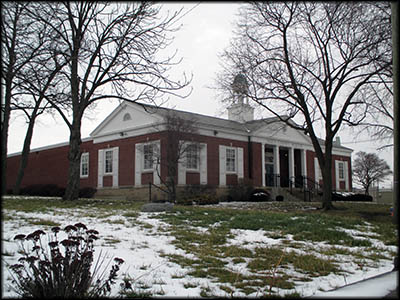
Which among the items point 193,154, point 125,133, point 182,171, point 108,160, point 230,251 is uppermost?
point 125,133

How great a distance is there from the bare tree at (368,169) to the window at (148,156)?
65.8ft

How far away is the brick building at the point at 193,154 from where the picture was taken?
2414 centimetres

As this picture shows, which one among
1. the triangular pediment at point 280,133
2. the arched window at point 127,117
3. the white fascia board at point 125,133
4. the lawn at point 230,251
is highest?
the arched window at point 127,117

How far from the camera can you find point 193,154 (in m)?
24.0

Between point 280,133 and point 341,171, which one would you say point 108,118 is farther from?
point 341,171

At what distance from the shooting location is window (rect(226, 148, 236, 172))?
26953mm

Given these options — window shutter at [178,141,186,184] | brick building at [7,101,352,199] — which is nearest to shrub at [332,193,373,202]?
brick building at [7,101,352,199]

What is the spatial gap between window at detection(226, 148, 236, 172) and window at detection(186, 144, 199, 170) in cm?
305

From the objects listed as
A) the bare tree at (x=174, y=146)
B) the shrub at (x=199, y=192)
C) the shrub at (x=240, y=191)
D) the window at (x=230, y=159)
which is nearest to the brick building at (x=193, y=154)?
the window at (x=230, y=159)

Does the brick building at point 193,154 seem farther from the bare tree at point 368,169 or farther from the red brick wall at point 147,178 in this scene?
the bare tree at point 368,169

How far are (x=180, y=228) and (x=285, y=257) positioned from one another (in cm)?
331

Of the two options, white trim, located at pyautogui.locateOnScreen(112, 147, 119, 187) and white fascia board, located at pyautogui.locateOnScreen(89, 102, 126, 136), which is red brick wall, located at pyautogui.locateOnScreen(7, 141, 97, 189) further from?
white trim, located at pyautogui.locateOnScreen(112, 147, 119, 187)

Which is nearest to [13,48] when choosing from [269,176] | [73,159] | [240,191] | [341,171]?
[73,159]

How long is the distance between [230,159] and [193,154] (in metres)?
4.09
